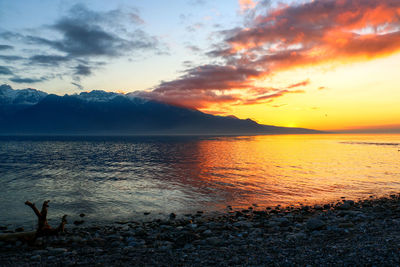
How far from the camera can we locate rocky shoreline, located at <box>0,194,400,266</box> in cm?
1123

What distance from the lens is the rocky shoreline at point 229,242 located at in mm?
11227

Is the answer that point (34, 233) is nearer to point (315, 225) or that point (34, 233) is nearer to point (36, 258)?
point (36, 258)

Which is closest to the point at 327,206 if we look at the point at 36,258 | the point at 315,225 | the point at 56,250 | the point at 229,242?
the point at 315,225

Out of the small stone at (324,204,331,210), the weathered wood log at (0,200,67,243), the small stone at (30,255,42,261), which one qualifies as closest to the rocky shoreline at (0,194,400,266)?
the small stone at (30,255,42,261)

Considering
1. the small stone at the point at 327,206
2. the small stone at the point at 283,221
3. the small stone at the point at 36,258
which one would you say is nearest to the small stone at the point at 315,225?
the small stone at the point at 283,221

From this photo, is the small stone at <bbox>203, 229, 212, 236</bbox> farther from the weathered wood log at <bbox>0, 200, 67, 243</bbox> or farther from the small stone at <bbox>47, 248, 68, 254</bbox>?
the weathered wood log at <bbox>0, 200, 67, 243</bbox>

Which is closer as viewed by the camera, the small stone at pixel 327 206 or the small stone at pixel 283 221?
the small stone at pixel 283 221

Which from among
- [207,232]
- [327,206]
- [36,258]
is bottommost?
[327,206]

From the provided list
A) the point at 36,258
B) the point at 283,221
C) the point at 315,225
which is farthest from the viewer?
the point at 283,221

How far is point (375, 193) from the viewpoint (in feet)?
95.6

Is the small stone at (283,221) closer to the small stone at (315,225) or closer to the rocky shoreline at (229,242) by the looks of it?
the rocky shoreline at (229,242)

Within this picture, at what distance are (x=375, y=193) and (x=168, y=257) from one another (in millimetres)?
28412

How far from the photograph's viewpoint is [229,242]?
14281 millimetres

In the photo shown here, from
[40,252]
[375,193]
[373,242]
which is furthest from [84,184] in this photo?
[375,193]
